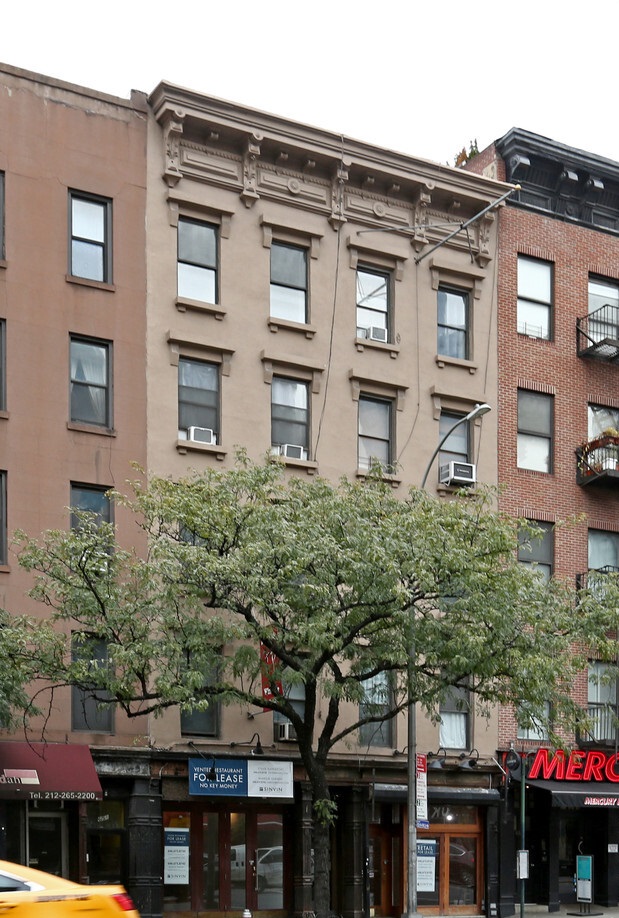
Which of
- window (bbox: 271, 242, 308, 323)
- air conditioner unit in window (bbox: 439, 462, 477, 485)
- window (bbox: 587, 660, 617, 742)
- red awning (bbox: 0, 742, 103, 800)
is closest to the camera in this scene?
red awning (bbox: 0, 742, 103, 800)

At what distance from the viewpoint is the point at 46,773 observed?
26109 millimetres

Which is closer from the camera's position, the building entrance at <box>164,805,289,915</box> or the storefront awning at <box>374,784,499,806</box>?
the building entrance at <box>164,805,289,915</box>

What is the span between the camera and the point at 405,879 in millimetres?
31766

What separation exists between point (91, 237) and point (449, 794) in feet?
49.1

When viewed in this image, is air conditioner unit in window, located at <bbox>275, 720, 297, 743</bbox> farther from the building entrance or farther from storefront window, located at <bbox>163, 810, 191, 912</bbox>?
storefront window, located at <bbox>163, 810, 191, 912</bbox>

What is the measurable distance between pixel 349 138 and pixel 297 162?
1.40 meters

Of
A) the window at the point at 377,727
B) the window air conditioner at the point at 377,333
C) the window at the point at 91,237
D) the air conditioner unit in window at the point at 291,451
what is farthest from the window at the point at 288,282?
the window at the point at 377,727

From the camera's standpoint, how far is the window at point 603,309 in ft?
121

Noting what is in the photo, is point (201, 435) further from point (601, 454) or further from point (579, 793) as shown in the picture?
point (579, 793)

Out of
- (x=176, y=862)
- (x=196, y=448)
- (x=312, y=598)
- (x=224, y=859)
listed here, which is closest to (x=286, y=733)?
(x=224, y=859)

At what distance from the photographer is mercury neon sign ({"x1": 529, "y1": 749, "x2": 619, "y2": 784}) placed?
33.1 metres

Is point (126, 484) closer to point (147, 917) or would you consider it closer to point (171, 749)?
point (171, 749)

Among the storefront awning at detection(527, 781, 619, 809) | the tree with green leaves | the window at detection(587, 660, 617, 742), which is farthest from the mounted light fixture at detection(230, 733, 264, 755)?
the window at detection(587, 660, 617, 742)

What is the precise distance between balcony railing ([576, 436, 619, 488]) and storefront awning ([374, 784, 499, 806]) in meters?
8.40
